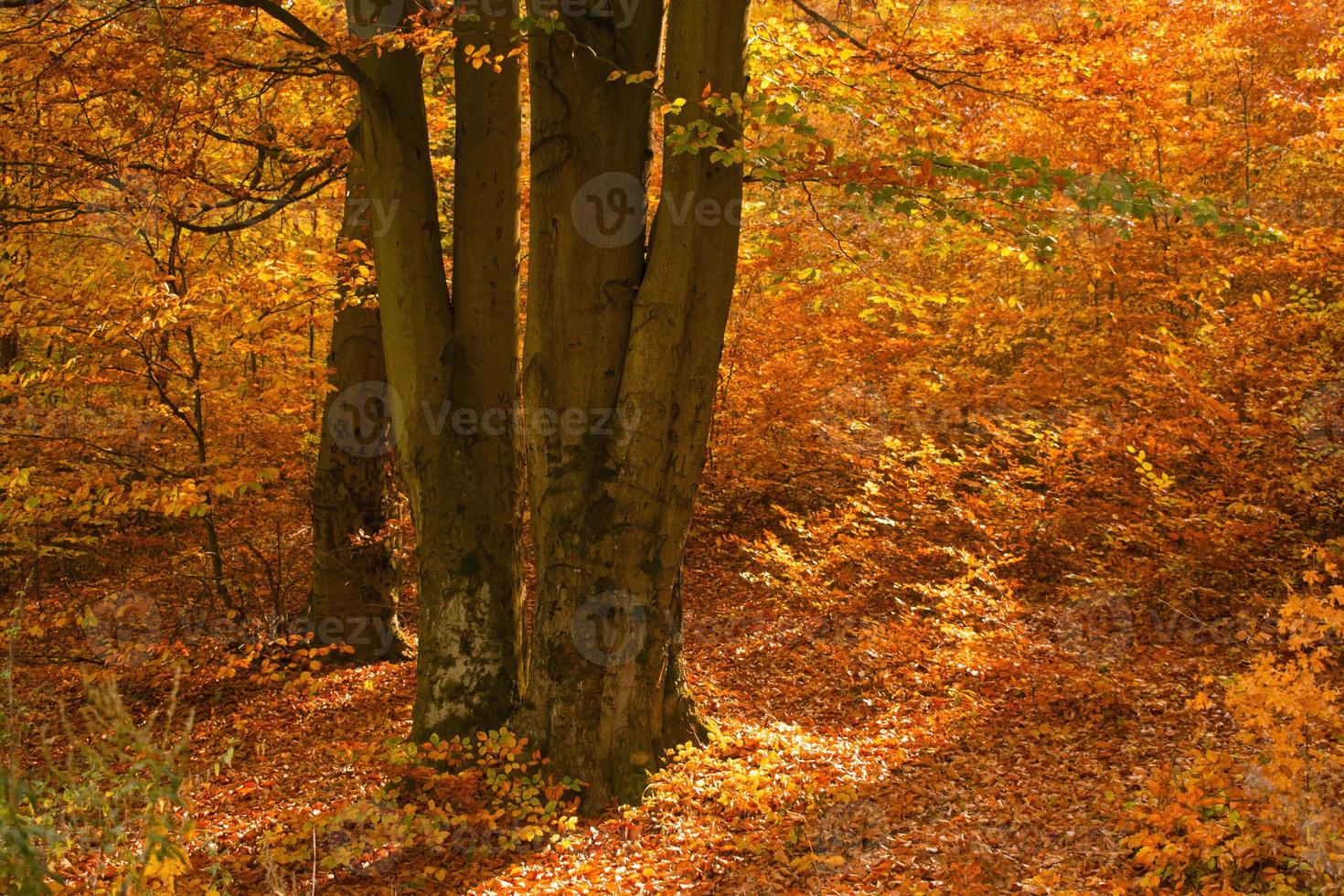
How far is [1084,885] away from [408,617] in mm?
7377

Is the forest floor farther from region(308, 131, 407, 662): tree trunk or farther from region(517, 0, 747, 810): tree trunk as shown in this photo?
region(517, 0, 747, 810): tree trunk

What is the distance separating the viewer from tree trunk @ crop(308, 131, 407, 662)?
7.98 metres

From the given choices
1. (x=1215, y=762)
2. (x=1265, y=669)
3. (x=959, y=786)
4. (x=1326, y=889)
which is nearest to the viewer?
(x=1326, y=889)

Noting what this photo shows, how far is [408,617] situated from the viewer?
9.67m

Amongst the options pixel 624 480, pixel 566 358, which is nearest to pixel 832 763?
pixel 624 480

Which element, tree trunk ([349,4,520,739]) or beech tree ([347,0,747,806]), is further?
tree trunk ([349,4,520,739])

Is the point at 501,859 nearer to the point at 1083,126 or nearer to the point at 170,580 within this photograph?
the point at 170,580

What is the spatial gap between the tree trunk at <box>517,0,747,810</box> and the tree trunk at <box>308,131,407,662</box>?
11.5 feet

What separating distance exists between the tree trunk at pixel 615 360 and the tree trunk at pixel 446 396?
0.67 meters

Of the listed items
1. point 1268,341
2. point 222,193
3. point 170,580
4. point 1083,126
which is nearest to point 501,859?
point 222,193

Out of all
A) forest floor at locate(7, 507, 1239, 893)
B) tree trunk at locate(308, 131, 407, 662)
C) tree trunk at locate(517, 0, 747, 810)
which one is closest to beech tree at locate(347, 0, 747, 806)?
tree trunk at locate(517, 0, 747, 810)

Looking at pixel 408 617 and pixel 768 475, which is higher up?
pixel 768 475

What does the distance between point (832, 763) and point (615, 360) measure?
2.88 m

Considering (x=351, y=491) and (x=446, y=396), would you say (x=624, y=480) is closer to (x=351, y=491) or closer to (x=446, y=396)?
(x=446, y=396)
